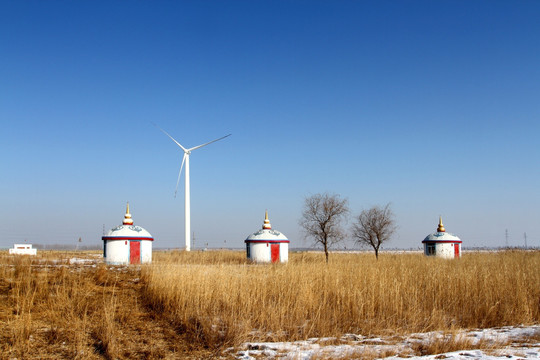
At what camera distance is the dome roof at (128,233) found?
27.6 metres

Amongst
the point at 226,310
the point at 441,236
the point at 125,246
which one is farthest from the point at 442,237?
the point at 226,310

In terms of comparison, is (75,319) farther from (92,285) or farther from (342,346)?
(342,346)

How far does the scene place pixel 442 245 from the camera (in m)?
39.1

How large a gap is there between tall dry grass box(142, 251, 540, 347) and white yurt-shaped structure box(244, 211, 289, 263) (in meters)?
20.7

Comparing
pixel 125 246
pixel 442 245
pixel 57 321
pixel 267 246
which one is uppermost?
pixel 125 246

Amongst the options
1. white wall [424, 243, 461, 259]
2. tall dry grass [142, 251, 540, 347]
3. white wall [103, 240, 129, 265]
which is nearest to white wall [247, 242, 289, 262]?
white wall [103, 240, 129, 265]

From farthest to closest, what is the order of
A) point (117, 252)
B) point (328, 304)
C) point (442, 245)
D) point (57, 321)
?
point (442, 245) → point (117, 252) → point (328, 304) → point (57, 321)

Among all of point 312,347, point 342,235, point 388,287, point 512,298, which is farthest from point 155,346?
point 342,235

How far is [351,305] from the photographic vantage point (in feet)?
31.1

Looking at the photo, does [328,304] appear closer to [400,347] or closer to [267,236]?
[400,347]

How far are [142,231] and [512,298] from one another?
23.3 meters

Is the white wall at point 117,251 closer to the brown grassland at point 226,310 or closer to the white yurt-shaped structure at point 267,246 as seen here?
the white yurt-shaped structure at point 267,246

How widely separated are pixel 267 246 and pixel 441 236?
1754 cm

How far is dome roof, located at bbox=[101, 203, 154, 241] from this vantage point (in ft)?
90.6
